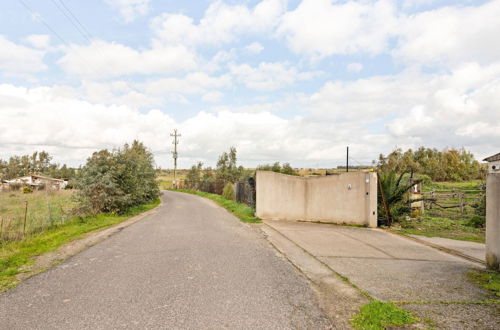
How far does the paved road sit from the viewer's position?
3.82 m

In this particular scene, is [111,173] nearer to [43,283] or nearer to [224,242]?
[224,242]

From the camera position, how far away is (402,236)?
421 inches

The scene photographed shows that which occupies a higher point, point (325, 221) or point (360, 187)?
point (360, 187)

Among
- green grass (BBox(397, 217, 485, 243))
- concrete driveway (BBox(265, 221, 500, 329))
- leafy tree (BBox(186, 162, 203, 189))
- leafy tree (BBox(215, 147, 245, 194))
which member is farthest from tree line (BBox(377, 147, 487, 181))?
concrete driveway (BBox(265, 221, 500, 329))

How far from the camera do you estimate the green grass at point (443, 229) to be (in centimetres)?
1108

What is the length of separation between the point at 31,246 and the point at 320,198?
10349 mm

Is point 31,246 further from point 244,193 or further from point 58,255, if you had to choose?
point 244,193

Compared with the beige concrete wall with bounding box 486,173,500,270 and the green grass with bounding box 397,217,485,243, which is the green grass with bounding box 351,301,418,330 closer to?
the beige concrete wall with bounding box 486,173,500,270

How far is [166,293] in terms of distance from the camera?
15.6 ft

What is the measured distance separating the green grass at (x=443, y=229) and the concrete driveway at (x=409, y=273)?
1.86 metres

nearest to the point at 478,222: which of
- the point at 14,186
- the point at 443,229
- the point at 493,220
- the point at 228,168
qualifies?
the point at 443,229

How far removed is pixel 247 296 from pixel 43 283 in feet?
11.3

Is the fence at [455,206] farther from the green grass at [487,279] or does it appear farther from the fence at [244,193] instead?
the fence at [244,193]

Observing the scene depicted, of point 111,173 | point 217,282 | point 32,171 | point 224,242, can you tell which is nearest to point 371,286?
point 217,282
